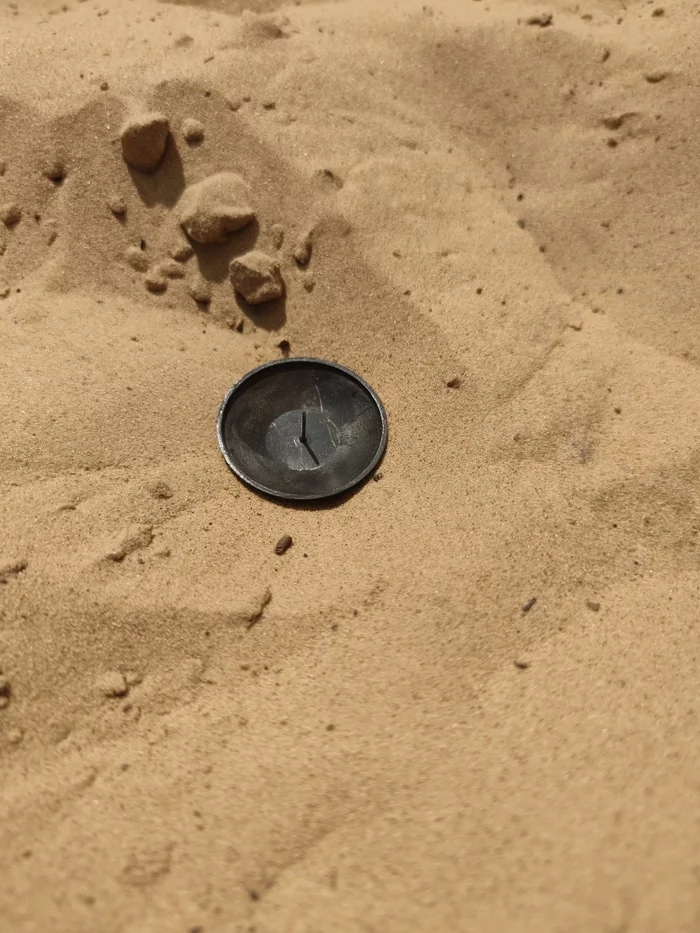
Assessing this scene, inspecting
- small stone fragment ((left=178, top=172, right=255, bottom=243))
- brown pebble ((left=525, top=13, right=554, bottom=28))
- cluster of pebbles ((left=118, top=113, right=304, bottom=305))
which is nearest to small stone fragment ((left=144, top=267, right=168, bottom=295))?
cluster of pebbles ((left=118, top=113, right=304, bottom=305))

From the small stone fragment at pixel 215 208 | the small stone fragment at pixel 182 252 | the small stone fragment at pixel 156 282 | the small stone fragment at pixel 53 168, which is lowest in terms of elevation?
the small stone fragment at pixel 156 282

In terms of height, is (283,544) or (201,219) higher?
(201,219)

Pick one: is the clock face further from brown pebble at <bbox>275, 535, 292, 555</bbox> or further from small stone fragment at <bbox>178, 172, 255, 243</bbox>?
small stone fragment at <bbox>178, 172, 255, 243</bbox>

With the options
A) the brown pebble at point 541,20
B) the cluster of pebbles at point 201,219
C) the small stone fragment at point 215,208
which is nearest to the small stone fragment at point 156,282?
the cluster of pebbles at point 201,219

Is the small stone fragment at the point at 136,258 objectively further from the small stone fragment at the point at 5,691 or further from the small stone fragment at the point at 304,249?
the small stone fragment at the point at 5,691

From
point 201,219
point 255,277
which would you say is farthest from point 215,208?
point 255,277

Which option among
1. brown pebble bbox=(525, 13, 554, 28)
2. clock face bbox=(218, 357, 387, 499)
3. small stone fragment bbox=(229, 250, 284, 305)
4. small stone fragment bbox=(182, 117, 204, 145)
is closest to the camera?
clock face bbox=(218, 357, 387, 499)

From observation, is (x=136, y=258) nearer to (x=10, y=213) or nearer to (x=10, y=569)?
(x=10, y=213)

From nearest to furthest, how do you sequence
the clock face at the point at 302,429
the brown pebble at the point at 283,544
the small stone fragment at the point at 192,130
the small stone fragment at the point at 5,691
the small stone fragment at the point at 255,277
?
1. the small stone fragment at the point at 5,691
2. the brown pebble at the point at 283,544
3. the clock face at the point at 302,429
4. the small stone fragment at the point at 255,277
5. the small stone fragment at the point at 192,130
